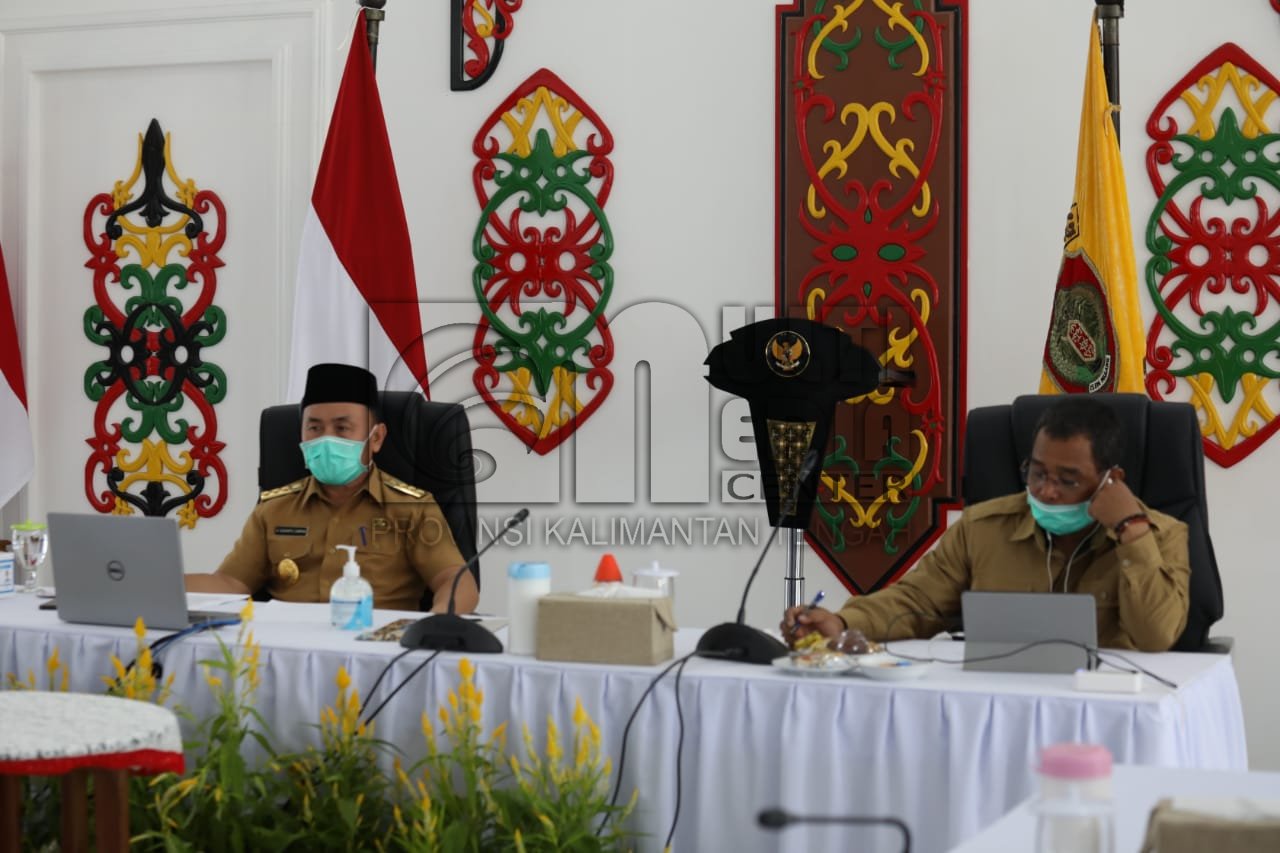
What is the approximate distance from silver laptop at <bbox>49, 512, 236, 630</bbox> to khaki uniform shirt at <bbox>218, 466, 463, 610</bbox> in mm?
616

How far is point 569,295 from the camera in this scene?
414 centimetres

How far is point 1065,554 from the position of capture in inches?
101

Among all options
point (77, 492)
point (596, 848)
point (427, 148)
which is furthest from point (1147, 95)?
point (77, 492)

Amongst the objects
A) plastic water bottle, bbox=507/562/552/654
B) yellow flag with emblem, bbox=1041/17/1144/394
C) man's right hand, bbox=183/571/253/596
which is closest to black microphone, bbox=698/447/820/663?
plastic water bottle, bbox=507/562/552/654

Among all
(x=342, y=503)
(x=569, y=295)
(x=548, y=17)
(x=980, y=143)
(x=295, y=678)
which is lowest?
(x=295, y=678)

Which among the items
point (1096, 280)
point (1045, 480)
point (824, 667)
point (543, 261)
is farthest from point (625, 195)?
point (824, 667)

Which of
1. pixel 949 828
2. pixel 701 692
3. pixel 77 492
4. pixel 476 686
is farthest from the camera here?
pixel 77 492

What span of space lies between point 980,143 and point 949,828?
2358 mm

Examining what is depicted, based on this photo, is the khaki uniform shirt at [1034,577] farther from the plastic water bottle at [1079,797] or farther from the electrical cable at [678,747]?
the plastic water bottle at [1079,797]

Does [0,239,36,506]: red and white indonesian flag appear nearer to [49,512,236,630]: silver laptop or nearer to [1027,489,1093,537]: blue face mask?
[49,512,236,630]: silver laptop

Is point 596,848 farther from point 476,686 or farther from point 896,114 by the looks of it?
point 896,114

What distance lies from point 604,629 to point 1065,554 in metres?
0.90

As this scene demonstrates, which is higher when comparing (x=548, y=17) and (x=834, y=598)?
(x=548, y=17)

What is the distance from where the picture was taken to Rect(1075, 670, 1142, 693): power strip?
1.92 metres
